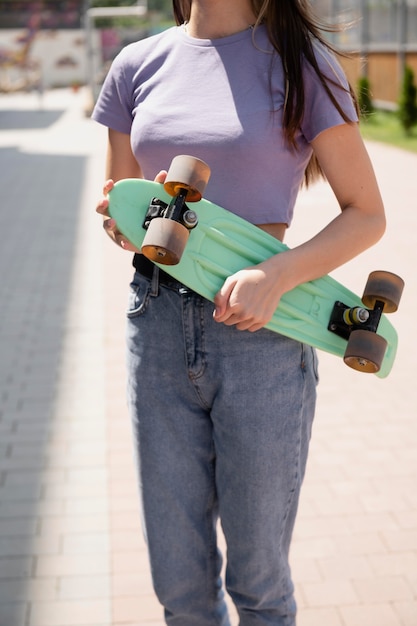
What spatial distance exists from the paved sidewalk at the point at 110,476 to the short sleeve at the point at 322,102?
1.66m

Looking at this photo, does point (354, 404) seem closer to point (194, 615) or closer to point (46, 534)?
point (46, 534)

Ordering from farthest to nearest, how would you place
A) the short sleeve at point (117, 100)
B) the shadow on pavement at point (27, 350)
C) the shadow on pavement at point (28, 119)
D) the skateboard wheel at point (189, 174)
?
the shadow on pavement at point (28, 119) → the shadow on pavement at point (27, 350) → the short sleeve at point (117, 100) → the skateboard wheel at point (189, 174)

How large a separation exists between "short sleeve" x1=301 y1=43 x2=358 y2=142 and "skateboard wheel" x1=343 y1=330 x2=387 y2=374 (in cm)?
40

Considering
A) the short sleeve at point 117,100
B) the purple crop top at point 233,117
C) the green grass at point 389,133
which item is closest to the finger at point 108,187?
the purple crop top at point 233,117

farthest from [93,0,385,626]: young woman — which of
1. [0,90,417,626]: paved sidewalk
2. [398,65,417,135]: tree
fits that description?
[398,65,417,135]: tree

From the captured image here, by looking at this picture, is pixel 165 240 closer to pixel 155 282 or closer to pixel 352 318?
pixel 155 282

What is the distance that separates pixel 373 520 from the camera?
3.41m

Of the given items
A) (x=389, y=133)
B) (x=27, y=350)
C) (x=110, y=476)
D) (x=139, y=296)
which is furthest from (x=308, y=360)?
(x=389, y=133)

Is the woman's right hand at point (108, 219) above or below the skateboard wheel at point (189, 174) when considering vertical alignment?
below

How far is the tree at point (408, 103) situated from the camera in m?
17.9

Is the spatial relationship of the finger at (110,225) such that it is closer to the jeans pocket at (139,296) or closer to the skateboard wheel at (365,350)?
the jeans pocket at (139,296)

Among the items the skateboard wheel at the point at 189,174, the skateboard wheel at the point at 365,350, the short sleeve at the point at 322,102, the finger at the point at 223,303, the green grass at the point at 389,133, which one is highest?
the short sleeve at the point at 322,102

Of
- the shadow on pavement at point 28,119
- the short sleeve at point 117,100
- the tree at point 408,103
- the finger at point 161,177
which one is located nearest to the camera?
the finger at point 161,177

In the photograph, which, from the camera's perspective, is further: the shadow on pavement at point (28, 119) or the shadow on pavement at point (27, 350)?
the shadow on pavement at point (28, 119)
